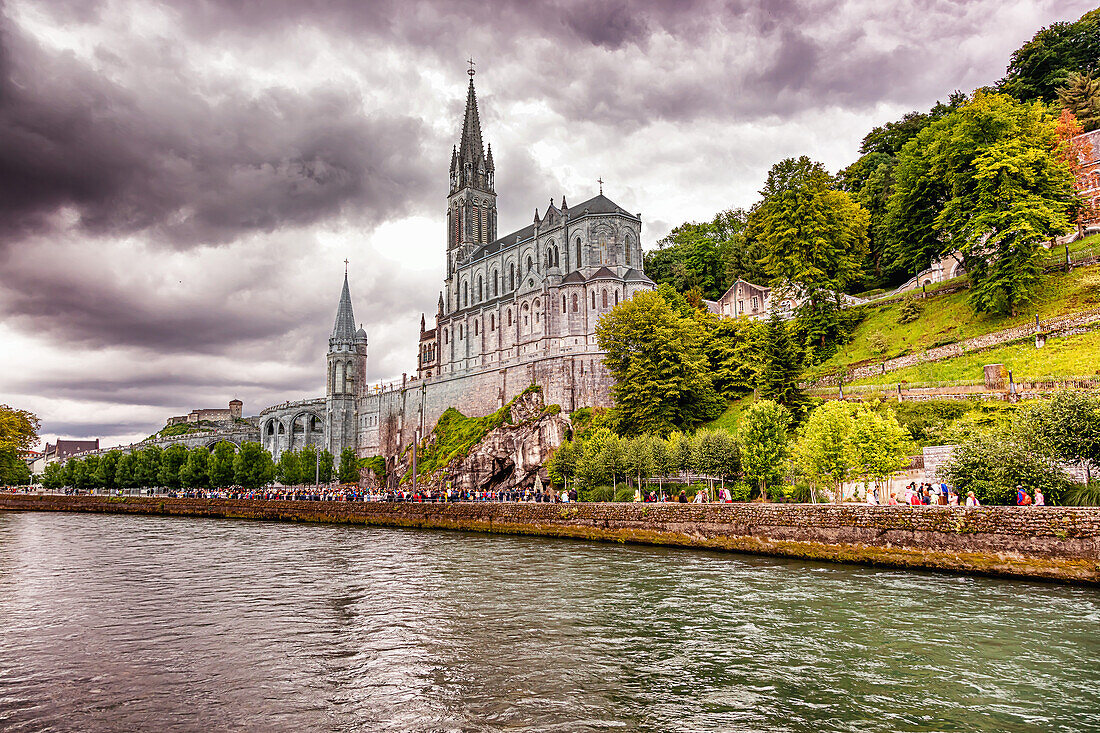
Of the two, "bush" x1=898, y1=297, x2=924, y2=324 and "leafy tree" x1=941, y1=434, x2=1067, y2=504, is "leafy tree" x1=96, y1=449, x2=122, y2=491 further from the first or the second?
"leafy tree" x1=941, y1=434, x2=1067, y2=504

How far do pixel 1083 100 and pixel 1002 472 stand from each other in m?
49.0

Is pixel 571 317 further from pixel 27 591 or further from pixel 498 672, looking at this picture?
pixel 498 672

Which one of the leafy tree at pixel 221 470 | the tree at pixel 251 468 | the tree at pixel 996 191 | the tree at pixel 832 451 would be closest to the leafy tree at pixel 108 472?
the leafy tree at pixel 221 470

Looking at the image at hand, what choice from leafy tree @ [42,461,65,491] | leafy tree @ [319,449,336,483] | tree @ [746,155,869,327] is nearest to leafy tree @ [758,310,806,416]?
tree @ [746,155,869,327]

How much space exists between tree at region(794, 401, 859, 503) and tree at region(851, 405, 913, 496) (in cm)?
22

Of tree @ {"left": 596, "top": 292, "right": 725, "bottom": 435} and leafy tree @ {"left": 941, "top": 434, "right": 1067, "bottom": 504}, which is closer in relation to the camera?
leafy tree @ {"left": 941, "top": 434, "right": 1067, "bottom": 504}

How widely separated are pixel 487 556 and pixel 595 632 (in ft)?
40.8

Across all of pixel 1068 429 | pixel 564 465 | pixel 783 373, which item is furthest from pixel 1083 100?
pixel 564 465

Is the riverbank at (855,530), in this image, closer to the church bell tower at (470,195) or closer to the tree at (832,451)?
the tree at (832,451)

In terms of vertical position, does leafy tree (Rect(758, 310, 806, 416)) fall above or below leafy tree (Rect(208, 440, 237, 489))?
above

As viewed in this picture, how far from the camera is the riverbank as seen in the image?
1644 cm

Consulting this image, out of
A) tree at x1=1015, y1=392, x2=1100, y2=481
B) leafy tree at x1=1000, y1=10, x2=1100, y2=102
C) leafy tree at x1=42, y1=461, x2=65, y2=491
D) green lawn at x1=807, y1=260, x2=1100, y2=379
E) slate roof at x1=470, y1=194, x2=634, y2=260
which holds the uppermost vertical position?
leafy tree at x1=1000, y1=10, x2=1100, y2=102

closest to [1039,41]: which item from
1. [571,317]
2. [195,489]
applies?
[571,317]

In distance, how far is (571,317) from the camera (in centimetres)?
6047
